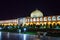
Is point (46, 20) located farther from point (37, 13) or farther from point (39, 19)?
point (37, 13)

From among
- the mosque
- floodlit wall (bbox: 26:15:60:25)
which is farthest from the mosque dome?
floodlit wall (bbox: 26:15:60:25)

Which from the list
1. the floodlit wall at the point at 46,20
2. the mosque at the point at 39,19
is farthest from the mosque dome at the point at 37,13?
the floodlit wall at the point at 46,20

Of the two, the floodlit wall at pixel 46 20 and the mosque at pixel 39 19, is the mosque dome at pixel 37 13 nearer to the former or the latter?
the mosque at pixel 39 19

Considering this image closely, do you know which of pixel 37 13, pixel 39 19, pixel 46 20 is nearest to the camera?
pixel 37 13

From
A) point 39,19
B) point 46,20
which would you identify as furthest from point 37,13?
point 39,19

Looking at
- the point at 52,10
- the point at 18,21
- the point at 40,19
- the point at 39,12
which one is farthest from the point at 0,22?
the point at 52,10

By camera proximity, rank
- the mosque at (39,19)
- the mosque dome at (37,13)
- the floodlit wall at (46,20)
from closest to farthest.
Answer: the mosque dome at (37,13) → the mosque at (39,19) → the floodlit wall at (46,20)

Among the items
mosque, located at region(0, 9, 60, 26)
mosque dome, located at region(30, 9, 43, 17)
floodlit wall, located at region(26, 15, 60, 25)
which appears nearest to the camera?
mosque dome, located at region(30, 9, 43, 17)

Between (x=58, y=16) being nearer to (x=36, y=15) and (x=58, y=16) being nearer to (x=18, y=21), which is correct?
(x=36, y=15)

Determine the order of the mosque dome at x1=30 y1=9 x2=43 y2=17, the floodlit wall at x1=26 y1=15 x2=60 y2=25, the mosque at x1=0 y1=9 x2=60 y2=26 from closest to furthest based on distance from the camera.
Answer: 1. the mosque dome at x1=30 y1=9 x2=43 y2=17
2. the mosque at x1=0 y1=9 x2=60 y2=26
3. the floodlit wall at x1=26 y1=15 x2=60 y2=25

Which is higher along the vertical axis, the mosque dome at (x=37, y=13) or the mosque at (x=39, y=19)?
the mosque dome at (x=37, y=13)

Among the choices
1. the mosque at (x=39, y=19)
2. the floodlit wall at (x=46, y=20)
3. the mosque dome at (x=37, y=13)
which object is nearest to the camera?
the mosque dome at (x=37, y=13)

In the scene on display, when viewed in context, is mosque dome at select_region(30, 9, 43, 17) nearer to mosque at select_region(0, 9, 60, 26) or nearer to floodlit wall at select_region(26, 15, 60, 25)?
mosque at select_region(0, 9, 60, 26)

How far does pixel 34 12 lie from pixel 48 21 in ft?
9.73
